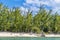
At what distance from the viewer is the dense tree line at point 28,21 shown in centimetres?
7646

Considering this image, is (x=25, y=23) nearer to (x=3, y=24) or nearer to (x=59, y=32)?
(x=3, y=24)

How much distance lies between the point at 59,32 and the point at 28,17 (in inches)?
730

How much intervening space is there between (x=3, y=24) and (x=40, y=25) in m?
17.2

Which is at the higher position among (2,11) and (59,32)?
(2,11)

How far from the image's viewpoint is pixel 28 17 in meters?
81.2

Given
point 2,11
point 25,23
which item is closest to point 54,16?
point 25,23

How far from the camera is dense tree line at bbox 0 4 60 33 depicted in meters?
76.5

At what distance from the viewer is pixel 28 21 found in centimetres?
7956

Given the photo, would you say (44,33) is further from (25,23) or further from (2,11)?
(2,11)

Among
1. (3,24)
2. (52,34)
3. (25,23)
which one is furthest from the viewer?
(52,34)

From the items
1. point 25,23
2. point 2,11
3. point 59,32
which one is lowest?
point 59,32

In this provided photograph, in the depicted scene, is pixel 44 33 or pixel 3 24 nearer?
pixel 3 24

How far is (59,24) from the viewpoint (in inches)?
3565

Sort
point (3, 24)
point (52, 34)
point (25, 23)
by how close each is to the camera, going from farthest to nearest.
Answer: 1. point (52, 34)
2. point (25, 23)
3. point (3, 24)
